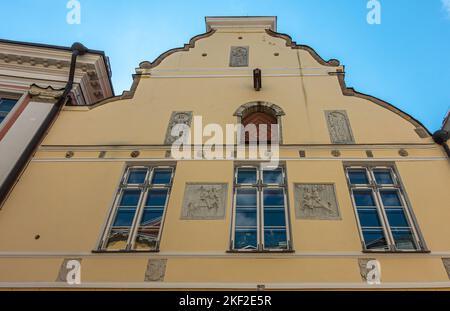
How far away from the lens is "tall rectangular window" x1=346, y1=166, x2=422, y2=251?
655 centimetres

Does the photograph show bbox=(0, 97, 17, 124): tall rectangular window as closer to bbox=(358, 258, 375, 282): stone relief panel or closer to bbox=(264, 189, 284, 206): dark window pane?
bbox=(264, 189, 284, 206): dark window pane

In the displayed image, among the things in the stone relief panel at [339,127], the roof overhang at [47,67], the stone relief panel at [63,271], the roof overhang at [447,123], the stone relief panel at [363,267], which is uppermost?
the roof overhang at [47,67]

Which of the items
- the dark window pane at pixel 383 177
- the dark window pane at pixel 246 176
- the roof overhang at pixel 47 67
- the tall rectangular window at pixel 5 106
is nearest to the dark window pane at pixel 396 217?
the dark window pane at pixel 383 177

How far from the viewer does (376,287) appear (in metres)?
5.75

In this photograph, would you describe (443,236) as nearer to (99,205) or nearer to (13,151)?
(99,205)

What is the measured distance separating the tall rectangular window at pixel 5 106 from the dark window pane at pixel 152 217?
466cm

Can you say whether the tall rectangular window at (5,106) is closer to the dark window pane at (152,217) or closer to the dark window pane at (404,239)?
the dark window pane at (152,217)

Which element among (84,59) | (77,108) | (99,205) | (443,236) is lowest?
(443,236)

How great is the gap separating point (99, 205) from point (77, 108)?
335cm

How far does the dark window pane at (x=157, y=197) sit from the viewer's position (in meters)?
7.41

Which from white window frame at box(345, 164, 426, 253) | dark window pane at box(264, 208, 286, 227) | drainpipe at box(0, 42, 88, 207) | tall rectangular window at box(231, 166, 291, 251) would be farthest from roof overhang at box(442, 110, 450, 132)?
drainpipe at box(0, 42, 88, 207)
